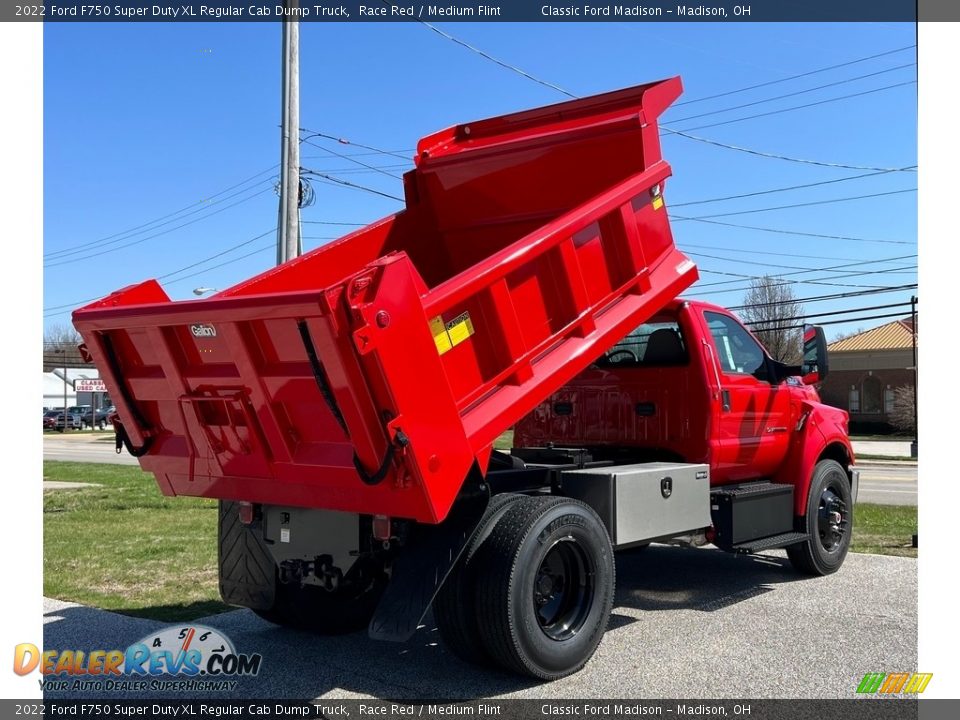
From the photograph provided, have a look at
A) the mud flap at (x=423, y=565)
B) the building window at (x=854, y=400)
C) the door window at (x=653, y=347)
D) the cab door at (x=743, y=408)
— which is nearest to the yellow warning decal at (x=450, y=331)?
the mud flap at (x=423, y=565)

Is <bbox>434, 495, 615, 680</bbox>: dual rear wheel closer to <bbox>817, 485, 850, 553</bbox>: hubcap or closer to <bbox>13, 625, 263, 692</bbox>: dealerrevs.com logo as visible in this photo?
<bbox>13, 625, 263, 692</bbox>: dealerrevs.com logo

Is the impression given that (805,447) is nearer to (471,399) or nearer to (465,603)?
(465,603)

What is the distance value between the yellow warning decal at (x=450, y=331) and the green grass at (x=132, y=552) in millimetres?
3404

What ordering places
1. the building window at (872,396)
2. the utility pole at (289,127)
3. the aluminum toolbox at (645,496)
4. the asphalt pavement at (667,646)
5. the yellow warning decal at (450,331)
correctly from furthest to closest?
the building window at (872,396) < the utility pole at (289,127) < the aluminum toolbox at (645,496) < the asphalt pavement at (667,646) < the yellow warning decal at (450,331)

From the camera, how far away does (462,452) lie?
454 centimetres

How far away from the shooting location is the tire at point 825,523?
7836mm

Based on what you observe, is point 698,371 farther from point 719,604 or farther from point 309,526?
point 309,526

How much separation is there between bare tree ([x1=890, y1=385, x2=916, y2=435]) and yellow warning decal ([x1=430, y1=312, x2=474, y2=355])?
4143cm

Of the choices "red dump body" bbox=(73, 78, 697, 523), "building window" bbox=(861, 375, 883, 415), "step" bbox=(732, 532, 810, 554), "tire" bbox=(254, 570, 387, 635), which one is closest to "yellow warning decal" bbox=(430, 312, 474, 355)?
"red dump body" bbox=(73, 78, 697, 523)

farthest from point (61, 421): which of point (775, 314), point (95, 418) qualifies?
point (775, 314)

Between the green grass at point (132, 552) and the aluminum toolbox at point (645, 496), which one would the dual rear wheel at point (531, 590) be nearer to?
the aluminum toolbox at point (645, 496)

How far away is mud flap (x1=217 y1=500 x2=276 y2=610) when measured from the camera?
18.8 feet

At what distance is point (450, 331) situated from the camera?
465 cm

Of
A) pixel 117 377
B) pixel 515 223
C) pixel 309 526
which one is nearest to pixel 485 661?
pixel 309 526
